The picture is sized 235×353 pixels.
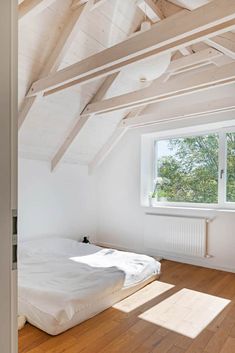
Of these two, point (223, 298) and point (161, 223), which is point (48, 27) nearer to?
point (161, 223)

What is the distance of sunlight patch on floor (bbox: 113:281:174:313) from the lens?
242cm

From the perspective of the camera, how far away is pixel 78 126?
3.62 meters

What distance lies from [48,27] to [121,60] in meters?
1.08

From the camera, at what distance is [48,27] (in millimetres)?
2539

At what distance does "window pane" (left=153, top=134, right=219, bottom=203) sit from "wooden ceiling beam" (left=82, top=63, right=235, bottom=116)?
50.3 inches

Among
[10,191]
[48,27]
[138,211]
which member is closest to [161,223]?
[138,211]

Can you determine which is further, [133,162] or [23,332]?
[133,162]

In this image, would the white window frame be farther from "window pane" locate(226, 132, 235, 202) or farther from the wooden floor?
the wooden floor

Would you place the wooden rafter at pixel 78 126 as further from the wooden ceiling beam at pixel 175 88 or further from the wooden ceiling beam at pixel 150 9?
the wooden ceiling beam at pixel 150 9

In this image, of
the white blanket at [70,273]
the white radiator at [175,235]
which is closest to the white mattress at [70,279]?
the white blanket at [70,273]

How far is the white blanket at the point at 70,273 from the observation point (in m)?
2.11

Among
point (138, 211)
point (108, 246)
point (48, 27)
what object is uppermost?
point (48, 27)

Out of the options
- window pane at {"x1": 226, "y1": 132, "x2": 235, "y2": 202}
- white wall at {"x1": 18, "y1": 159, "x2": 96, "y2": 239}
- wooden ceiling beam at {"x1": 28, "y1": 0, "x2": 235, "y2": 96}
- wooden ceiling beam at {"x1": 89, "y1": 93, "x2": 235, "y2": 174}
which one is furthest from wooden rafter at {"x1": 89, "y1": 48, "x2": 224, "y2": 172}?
window pane at {"x1": 226, "y1": 132, "x2": 235, "y2": 202}

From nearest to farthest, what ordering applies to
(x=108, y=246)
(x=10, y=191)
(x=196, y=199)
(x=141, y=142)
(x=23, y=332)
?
(x=10, y=191), (x=23, y=332), (x=196, y=199), (x=141, y=142), (x=108, y=246)
